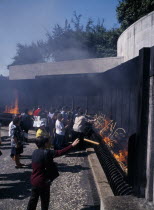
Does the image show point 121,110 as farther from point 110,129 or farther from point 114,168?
point 114,168

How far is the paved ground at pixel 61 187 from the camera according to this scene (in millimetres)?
5473

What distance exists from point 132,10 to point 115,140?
17.7m

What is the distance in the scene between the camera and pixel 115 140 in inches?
390

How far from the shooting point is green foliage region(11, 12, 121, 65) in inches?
1378

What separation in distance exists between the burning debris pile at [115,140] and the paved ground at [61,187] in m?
1.07

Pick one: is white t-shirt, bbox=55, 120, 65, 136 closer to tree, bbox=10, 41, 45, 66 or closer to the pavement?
the pavement

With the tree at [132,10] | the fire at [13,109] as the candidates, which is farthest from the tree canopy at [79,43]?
the fire at [13,109]

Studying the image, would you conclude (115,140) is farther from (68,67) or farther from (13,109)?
(68,67)

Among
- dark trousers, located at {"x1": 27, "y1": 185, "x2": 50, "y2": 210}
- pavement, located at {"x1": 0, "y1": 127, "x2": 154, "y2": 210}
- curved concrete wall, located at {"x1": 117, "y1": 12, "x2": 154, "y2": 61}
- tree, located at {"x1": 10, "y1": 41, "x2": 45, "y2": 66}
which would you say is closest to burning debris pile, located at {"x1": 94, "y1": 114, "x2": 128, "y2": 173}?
pavement, located at {"x1": 0, "y1": 127, "x2": 154, "y2": 210}

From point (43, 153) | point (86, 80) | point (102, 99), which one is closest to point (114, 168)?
point (43, 153)

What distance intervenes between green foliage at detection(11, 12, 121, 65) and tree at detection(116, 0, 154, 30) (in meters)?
6.86

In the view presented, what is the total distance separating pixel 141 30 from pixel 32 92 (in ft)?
34.2

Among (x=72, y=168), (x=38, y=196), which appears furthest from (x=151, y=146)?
(x=72, y=168)

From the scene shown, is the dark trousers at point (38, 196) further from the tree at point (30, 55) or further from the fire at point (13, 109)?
the tree at point (30, 55)
